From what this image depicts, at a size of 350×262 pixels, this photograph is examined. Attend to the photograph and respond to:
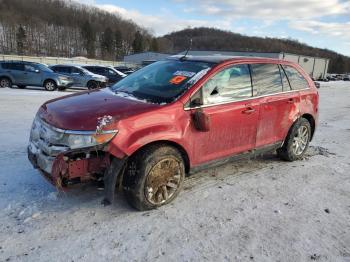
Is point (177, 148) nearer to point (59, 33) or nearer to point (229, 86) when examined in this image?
point (229, 86)

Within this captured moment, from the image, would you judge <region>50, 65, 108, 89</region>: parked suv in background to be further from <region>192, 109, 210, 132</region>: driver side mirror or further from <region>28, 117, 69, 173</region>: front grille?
<region>192, 109, 210, 132</region>: driver side mirror

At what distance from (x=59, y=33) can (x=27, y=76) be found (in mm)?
100681

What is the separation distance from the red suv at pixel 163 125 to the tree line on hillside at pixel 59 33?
97.6 meters

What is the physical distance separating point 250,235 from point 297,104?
2.86 m

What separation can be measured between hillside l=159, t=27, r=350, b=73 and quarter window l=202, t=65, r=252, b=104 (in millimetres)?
121376

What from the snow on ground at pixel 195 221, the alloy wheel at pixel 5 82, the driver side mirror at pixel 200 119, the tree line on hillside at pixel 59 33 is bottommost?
the snow on ground at pixel 195 221

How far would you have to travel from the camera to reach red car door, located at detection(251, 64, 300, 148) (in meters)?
4.92

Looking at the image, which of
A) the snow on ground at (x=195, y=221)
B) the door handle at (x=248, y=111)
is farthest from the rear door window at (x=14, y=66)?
the door handle at (x=248, y=111)

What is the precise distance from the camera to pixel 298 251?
319 cm

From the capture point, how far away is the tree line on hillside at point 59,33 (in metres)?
96.3

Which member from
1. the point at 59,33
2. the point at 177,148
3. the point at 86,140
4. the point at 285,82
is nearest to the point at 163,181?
the point at 177,148

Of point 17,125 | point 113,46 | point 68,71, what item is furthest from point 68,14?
point 17,125

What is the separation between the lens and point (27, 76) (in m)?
17.9

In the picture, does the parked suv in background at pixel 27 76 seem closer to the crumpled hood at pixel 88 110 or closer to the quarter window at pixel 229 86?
the crumpled hood at pixel 88 110
